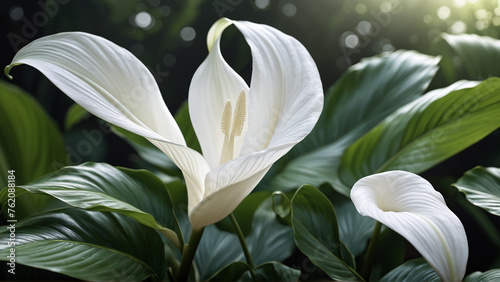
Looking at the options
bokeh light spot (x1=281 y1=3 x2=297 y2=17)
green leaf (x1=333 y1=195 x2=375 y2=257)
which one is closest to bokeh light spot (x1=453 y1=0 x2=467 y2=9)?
bokeh light spot (x1=281 y1=3 x2=297 y2=17)

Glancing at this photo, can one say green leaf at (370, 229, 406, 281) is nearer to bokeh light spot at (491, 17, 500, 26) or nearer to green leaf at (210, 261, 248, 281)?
green leaf at (210, 261, 248, 281)

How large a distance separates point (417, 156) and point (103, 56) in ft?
1.40

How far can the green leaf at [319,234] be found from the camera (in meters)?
0.50

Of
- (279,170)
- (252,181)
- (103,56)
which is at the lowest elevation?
(279,170)

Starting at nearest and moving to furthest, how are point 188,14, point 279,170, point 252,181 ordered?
point 252,181 → point 279,170 → point 188,14

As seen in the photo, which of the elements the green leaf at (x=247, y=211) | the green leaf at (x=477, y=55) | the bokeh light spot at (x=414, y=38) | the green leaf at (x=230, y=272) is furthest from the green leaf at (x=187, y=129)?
the bokeh light spot at (x=414, y=38)

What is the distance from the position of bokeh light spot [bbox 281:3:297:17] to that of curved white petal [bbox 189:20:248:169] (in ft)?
1.60

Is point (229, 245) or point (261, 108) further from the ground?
point (261, 108)

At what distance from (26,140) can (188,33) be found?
19.3 inches

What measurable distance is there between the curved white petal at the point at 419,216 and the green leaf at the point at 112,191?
216mm

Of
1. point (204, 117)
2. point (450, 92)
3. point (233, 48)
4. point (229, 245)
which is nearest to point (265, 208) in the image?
point (229, 245)

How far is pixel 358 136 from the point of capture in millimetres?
741

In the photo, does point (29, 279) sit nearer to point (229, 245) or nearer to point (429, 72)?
point (229, 245)

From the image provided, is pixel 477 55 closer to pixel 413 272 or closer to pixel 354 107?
pixel 354 107
